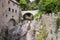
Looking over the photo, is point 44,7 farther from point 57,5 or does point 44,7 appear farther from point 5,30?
point 5,30

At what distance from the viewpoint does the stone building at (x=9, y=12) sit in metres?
44.1

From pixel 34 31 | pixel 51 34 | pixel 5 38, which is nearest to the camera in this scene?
pixel 51 34

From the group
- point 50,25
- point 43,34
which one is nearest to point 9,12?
point 43,34

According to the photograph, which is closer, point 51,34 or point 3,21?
point 51,34

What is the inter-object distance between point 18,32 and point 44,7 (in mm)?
5958

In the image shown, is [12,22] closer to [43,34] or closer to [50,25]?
[43,34]

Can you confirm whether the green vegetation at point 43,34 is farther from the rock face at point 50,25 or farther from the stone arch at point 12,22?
the stone arch at point 12,22

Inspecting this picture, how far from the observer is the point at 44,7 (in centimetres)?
4122

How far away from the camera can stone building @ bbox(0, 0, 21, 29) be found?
145 feet

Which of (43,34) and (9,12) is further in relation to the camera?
(9,12)

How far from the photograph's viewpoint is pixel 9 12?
4638 cm

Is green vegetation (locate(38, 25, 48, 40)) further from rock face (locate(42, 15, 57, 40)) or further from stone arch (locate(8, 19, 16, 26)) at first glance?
stone arch (locate(8, 19, 16, 26))

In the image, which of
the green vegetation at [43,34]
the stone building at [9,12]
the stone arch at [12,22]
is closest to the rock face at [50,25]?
the green vegetation at [43,34]

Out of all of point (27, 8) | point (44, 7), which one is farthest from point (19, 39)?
point (27, 8)
